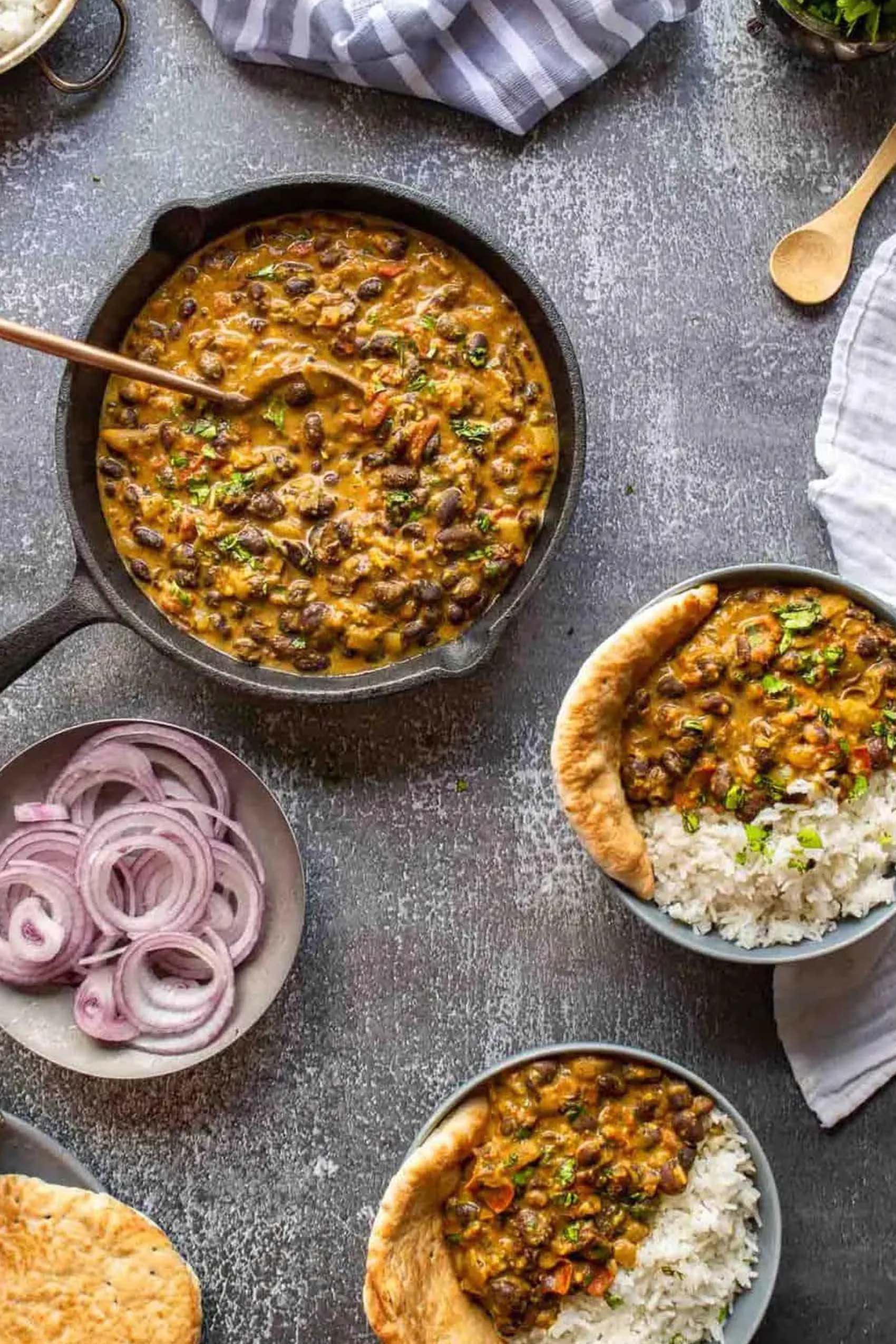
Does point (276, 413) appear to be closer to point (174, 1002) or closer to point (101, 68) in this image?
point (101, 68)

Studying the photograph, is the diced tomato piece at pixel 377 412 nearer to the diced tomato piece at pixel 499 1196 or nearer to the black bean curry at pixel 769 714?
the black bean curry at pixel 769 714

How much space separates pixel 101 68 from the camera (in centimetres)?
461

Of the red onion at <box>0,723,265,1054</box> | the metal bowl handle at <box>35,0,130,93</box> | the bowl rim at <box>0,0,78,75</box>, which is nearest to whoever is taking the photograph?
the red onion at <box>0,723,265,1054</box>

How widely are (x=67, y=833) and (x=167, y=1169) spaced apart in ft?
3.81

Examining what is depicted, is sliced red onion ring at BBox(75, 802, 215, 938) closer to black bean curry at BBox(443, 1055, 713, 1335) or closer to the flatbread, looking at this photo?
the flatbread

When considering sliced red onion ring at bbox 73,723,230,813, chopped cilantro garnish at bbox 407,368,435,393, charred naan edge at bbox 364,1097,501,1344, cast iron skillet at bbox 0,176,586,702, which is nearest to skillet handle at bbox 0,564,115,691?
cast iron skillet at bbox 0,176,586,702

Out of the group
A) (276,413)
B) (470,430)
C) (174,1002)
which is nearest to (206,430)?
(276,413)

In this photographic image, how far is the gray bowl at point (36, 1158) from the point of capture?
13.9 feet

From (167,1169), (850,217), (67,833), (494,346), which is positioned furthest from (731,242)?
(167,1169)

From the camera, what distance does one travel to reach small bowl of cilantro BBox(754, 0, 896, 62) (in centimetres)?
432

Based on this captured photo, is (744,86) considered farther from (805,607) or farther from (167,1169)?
(167,1169)

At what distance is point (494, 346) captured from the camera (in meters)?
4.28

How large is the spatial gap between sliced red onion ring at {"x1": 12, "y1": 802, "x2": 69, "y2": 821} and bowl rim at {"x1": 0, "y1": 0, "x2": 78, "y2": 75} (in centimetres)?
237

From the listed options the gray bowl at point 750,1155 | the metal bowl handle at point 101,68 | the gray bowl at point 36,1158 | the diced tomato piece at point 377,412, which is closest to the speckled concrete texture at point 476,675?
the metal bowl handle at point 101,68
